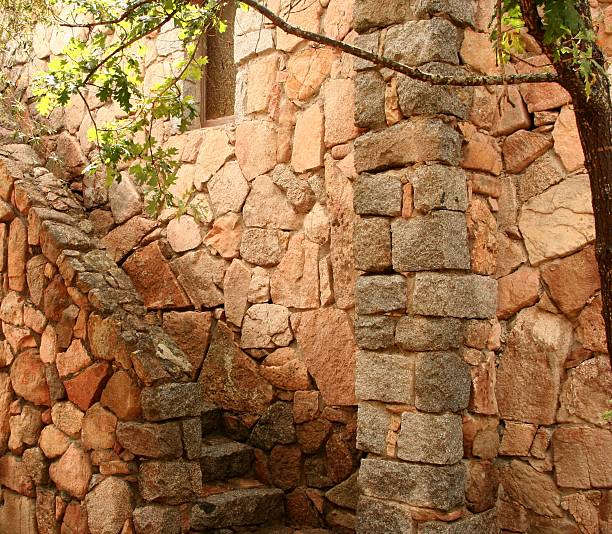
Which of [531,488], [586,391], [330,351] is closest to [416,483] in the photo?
[531,488]

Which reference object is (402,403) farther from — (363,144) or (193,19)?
(193,19)

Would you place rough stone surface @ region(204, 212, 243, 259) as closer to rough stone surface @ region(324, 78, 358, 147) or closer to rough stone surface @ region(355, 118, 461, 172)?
rough stone surface @ region(324, 78, 358, 147)

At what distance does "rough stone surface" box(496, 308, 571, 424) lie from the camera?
3.54 metres

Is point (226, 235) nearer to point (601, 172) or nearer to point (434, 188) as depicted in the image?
point (434, 188)

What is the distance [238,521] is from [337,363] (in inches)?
37.6

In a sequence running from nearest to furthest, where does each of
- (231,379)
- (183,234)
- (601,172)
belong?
(601,172) < (231,379) < (183,234)

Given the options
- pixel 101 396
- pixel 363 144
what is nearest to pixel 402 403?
pixel 363 144

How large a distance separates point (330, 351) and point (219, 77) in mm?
2163

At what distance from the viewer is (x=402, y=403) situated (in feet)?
11.2

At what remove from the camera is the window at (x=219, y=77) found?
5191 mm

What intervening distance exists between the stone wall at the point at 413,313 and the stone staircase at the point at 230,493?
0.23ft

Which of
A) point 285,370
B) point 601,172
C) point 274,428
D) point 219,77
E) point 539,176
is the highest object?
point 219,77

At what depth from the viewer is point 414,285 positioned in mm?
3408

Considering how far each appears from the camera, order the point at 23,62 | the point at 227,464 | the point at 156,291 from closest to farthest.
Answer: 1. the point at 227,464
2. the point at 156,291
3. the point at 23,62
